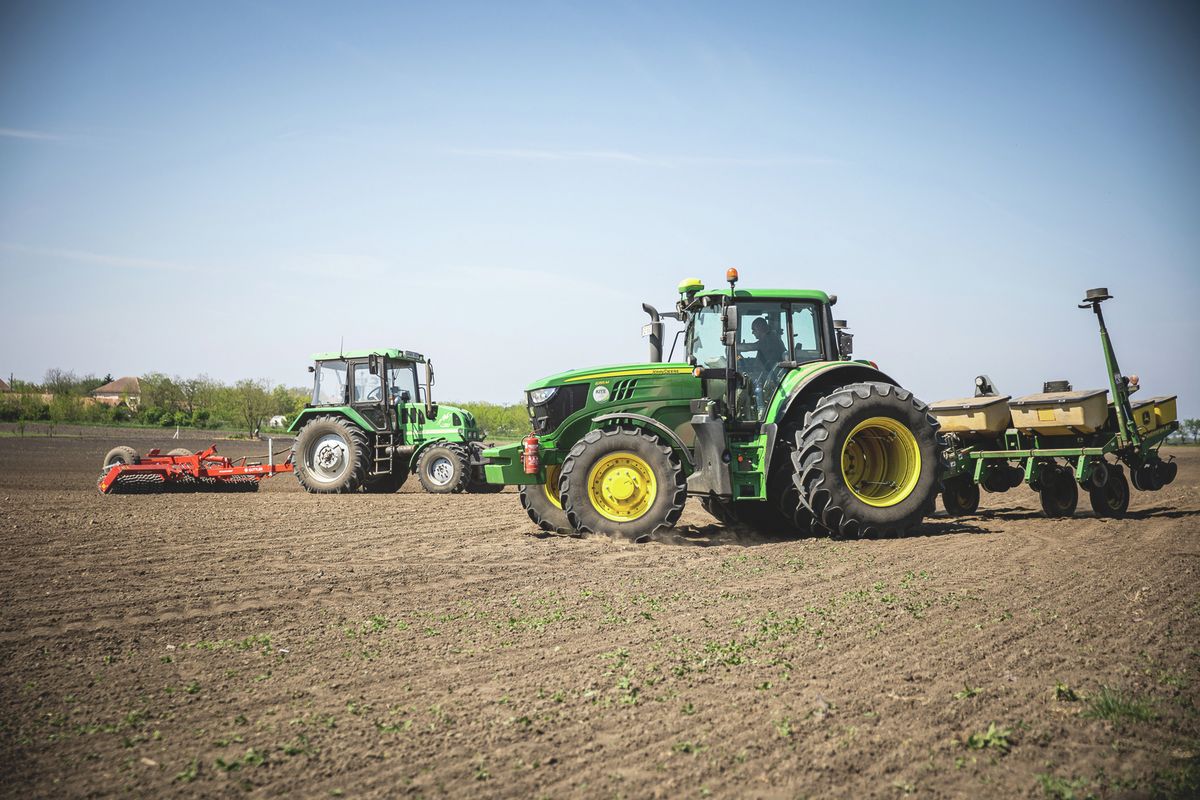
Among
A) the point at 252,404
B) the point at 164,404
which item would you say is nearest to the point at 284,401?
the point at 252,404

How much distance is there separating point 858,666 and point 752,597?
4.98 feet

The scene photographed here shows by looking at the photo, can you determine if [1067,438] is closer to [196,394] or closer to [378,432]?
[378,432]

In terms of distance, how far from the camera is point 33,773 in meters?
2.77

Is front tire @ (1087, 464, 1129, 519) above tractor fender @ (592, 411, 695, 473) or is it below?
below

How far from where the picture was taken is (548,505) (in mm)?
8492

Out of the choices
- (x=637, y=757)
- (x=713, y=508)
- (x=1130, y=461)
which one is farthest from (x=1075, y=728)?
(x=1130, y=461)

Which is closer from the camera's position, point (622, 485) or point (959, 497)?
point (622, 485)

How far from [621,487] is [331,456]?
8157 millimetres

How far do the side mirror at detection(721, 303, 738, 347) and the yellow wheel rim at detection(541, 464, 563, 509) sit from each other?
7.68ft

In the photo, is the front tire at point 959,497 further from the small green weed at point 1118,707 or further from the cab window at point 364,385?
the cab window at point 364,385

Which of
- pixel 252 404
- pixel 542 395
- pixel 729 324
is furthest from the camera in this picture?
pixel 252 404

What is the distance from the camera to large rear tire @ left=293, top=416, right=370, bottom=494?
13.8 meters

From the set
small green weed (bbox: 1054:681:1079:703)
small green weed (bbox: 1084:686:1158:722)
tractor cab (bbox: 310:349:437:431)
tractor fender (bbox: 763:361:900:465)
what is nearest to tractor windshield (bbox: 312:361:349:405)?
tractor cab (bbox: 310:349:437:431)

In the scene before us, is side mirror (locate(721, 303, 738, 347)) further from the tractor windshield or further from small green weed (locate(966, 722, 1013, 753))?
the tractor windshield
